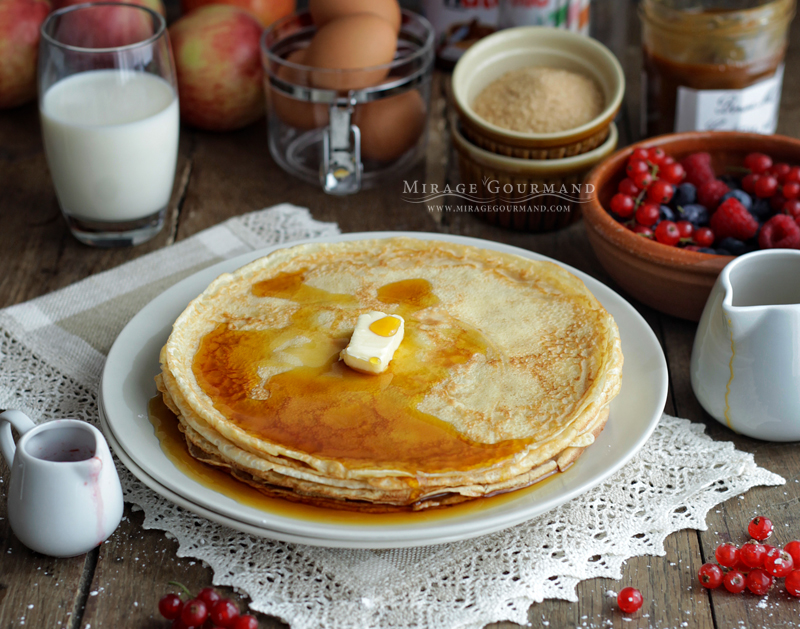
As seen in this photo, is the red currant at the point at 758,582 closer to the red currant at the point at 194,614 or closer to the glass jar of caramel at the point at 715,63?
the red currant at the point at 194,614

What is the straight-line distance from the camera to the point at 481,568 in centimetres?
107

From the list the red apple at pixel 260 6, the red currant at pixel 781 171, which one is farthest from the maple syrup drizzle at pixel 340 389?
the red apple at pixel 260 6

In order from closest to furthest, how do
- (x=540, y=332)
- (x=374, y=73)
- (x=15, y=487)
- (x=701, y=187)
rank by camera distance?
1. (x=15, y=487)
2. (x=540, y=332)
3. (x=701, y=187)
4. (x=374, y=73)

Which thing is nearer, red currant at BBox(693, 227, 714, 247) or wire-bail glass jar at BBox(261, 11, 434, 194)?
red currant at BBox(693, 227, 714, 247)

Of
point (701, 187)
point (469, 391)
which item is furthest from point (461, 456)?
point (701, 187)

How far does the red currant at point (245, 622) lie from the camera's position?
966mm

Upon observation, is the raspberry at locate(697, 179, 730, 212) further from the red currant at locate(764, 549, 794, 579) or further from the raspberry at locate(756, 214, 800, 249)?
the red currant at locate(764, 549, 794, 579)

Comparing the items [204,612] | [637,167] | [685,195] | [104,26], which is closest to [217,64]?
[104,26]

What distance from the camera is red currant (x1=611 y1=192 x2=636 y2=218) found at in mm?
1604

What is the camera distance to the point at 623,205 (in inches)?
63.1

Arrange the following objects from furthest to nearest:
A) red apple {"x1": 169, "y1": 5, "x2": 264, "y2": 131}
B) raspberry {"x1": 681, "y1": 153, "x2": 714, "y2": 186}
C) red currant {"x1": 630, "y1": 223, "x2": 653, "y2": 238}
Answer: red apple {"x1": 169, "y1": 5, "x2": 264, "y2": 131} < raspberry {"x1": 681, "y1": 153, "x2": 714, "y2": 186} < red currant {"x1": 630, "y1": 223, "x2": 653, "y2": 238}

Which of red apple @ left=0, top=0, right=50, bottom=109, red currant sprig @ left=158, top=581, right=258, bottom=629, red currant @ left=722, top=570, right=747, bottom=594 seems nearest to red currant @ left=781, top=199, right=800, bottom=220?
red currant @ left=722, top=570, right=747, bottom=594

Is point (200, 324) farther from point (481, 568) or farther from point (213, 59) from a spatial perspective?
point (213, 59)

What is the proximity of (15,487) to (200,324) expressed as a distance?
40 centimetres
